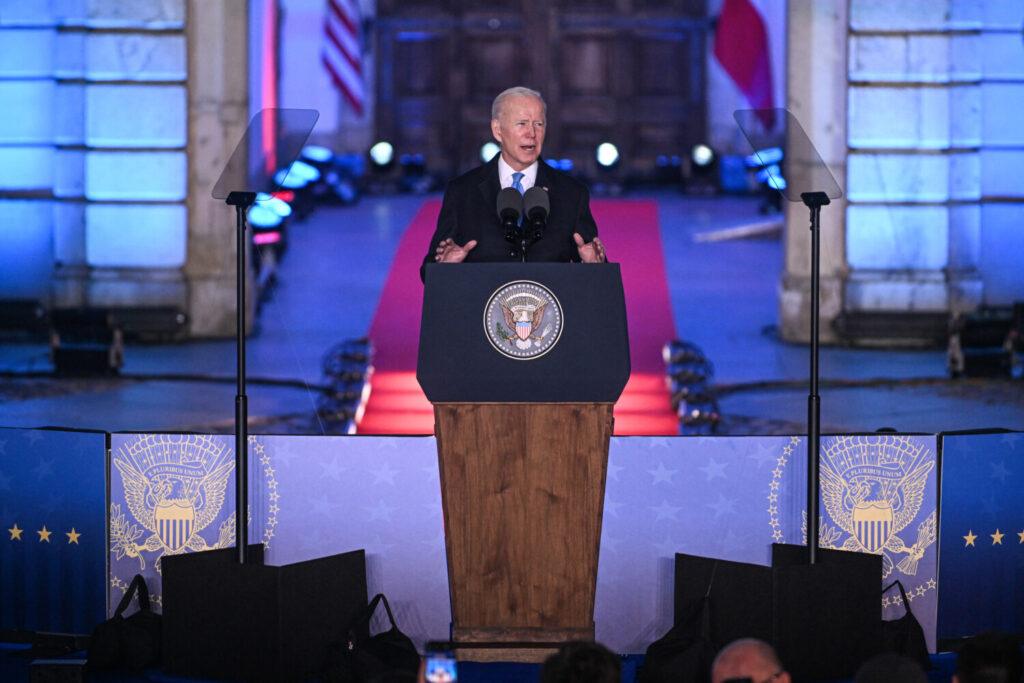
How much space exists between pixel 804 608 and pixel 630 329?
16.5 feet

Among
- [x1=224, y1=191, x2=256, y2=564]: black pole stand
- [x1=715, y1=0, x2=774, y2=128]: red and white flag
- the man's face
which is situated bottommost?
[x1=224, y1=191, x2=256, y2=564]: black pole stand

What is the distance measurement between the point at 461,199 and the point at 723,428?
373cm

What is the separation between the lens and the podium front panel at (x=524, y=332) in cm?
372

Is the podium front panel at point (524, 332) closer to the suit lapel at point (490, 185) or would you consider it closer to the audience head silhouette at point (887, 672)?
the suit lapel at point (490, 185)

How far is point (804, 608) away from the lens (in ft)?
13.5

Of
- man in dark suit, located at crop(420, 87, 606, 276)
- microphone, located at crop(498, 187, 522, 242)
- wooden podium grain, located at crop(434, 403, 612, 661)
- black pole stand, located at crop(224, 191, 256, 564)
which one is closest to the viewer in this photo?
microphone, located at crop(498, 187, 522, 242)

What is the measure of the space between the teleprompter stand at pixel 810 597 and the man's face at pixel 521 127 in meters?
0.81

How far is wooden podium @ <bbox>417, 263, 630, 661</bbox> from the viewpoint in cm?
373

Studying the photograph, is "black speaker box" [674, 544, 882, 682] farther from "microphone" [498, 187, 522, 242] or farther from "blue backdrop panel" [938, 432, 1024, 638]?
"microphone" [498, 187, 522, 242]

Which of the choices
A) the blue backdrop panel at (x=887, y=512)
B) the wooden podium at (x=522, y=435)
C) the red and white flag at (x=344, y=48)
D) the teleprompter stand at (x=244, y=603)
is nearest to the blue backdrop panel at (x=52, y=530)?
the teleprompter stand at (x=244, y=603)

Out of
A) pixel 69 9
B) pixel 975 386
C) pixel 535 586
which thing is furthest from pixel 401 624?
pixel 69 9

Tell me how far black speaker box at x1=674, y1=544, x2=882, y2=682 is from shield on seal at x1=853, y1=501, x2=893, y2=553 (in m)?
0.23

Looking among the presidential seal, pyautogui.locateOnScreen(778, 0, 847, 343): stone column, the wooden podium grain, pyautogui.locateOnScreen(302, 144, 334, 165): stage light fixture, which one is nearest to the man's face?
the presidential seal

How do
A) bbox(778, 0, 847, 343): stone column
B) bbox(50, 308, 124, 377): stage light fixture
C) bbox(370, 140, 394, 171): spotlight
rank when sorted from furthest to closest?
bbox(778, 0, 847, 343): stone column
bbox(370, 140, 394, 171): spotlight
bbox(50, 308, 124, 377): stage light fixture
